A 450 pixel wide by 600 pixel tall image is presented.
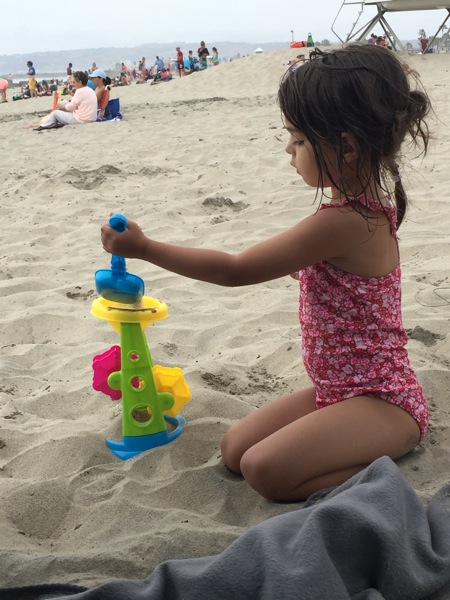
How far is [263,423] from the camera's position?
2174 millimetres

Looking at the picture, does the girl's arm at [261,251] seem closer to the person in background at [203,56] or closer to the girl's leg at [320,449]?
the girl's leg at [320,449]

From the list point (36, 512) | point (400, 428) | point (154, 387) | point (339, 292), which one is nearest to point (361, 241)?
point (339, 292)

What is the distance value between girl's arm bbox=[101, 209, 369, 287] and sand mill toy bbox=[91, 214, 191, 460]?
0.62 ft

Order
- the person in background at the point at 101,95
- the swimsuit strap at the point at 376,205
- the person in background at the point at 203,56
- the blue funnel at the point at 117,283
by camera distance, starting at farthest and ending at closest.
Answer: the person in background at the point at 203,56 < the person in background at the point at 101,95 < the blue funnel at the point at 117,283 < the swimsuit strap at the point at 376,205

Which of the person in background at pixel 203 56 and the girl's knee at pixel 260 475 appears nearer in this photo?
the girl's knee at pixel 260 475

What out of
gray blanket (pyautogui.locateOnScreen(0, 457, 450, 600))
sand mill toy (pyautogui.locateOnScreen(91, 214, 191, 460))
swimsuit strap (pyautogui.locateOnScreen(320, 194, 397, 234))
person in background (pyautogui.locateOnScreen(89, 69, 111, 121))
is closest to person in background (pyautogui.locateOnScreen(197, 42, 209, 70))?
person in background (pyautogui.locateOnScreen(89, 69, 111, 121))

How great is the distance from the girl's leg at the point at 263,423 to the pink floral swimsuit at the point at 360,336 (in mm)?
142

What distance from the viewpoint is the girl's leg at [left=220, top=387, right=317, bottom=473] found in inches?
82.8

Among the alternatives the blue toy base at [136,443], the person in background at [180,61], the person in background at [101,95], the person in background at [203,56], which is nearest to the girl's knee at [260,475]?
the blue toy base at [136,443]

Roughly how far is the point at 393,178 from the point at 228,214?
9.16 ft

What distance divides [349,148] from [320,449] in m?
0.77

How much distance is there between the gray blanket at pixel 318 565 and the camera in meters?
1.36

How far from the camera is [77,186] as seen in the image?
575 centimetres

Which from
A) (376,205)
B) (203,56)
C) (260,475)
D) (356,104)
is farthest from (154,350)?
(203,56)
